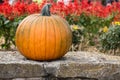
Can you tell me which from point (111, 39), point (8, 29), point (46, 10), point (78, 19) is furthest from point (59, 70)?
point (78, 19)

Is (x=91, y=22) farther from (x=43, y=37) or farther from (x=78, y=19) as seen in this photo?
(x=43, y=37)

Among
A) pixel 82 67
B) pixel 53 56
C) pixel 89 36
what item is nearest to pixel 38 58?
pixel 53 56

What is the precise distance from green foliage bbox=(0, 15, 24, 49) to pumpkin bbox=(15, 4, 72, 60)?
177 centimetres

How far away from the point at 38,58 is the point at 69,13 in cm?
265

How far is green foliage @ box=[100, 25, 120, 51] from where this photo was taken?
6.57m

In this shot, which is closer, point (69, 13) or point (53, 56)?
point (53, 56)

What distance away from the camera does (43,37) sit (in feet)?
15.6

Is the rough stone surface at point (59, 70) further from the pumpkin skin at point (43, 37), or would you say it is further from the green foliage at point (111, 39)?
the green foliage at point (111, 39)

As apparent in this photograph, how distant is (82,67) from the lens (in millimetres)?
4703

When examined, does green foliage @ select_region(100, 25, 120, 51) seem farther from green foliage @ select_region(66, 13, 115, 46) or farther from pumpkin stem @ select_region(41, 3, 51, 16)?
pumpkin stem @ select_region(41, 3, 51, 16)

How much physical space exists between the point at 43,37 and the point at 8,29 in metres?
2.13

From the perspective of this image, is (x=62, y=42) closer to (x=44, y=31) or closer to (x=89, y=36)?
(x=44, y=31)

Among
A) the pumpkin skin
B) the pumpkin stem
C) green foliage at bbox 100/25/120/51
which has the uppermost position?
the pumpkin stem

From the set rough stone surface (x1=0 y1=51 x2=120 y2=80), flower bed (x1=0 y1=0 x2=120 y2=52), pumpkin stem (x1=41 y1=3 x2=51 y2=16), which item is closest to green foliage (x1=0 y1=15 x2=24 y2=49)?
flower bed (x1=0 y1=0 x2=120 y2=52)
